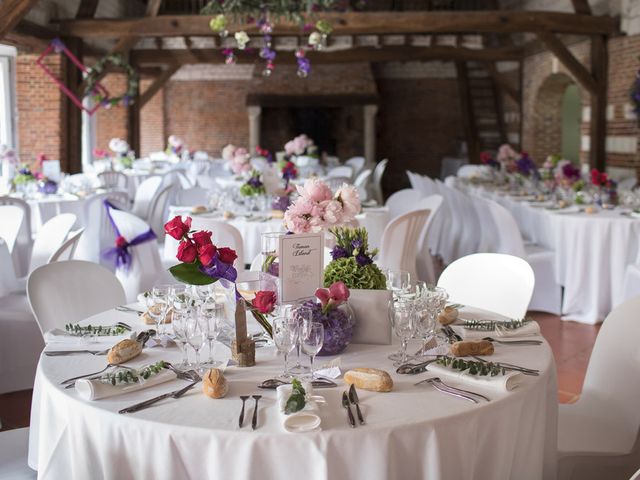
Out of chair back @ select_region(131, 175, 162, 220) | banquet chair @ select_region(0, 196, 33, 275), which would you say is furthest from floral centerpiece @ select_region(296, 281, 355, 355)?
chair back @ select_region(131, 175, 162, 220)

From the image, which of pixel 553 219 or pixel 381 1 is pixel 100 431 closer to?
pixel 553 219

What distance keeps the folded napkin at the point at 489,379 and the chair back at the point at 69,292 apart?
5.56ft

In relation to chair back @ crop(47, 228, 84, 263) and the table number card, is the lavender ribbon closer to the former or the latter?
chair back @ crop(47, 228, 84, 263)

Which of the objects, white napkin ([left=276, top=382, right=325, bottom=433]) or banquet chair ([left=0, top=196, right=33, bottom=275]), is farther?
banquet chair ([left=0, top=196, right=33, bottom=275])

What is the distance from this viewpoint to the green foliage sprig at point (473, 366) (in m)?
2.25

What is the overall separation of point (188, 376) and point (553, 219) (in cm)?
475

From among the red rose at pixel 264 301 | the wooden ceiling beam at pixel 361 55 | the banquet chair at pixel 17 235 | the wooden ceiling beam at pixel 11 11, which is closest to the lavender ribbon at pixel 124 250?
the banquet chair at pixel 17 235

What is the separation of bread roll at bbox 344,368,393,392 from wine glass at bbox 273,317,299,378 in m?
0.19

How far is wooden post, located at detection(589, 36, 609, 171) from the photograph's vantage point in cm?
1134

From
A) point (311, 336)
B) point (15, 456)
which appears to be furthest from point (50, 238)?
point (311, 336)

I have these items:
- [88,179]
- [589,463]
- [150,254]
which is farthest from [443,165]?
[589,463]

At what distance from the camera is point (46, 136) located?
11766mm

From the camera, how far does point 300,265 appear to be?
2551 mm

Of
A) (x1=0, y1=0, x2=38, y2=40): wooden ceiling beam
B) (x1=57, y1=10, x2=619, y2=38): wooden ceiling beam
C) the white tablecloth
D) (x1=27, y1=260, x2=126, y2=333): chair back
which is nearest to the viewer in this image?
(x1=27, y1=260, x2=126, y2=333): chair back
